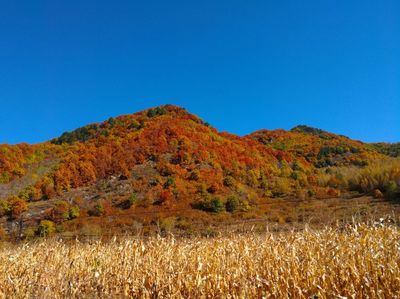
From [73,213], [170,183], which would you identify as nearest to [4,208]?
[73,213]

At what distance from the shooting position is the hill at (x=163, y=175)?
32.1 metres

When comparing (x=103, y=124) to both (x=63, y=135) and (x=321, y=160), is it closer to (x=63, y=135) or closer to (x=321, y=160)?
(x=63, y=135)

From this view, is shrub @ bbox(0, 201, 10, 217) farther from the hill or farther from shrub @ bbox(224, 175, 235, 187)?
shrub @ bbox(224, 175, 235, 187)

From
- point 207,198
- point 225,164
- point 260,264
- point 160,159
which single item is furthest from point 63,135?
point 260,264

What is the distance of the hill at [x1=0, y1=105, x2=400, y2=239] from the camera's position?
32094mm

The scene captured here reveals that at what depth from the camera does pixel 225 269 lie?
531 cm

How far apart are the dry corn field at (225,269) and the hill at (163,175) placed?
1940 centimetres

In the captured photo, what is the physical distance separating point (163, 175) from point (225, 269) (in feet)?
120

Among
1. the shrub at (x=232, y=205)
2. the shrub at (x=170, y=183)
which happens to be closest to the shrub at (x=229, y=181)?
the shrub at (x=170, y=183)

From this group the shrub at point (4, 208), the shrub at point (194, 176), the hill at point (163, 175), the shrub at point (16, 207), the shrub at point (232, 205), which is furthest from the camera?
the shrub at point (194, 176)

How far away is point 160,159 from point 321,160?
79.0 feet

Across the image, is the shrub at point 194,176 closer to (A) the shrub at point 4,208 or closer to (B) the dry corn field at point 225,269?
(A) the shrub at point 4,208

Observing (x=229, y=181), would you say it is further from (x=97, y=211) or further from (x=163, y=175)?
(x=97, y=211)

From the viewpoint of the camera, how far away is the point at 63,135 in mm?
55000
